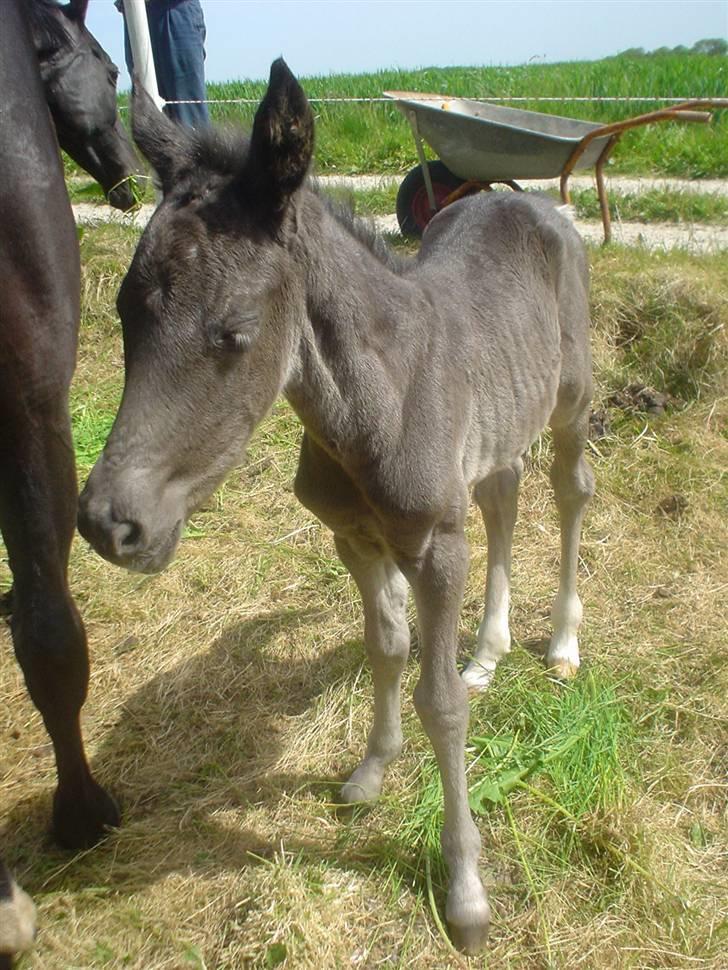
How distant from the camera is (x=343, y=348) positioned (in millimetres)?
1943

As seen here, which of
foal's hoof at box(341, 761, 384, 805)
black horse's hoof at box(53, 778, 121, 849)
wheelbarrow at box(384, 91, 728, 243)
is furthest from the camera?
wheelbarrow at box(384, 91, 728, 243)

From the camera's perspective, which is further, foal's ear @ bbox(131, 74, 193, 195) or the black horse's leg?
the black horse's leg

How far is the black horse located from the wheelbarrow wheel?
14.5 feet

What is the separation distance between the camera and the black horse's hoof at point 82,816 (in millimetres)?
2498

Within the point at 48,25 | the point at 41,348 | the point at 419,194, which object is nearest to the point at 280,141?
the point at 41,348

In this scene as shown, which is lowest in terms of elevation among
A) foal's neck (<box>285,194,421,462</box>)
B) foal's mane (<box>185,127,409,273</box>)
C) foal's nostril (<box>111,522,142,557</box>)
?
foal's nostril (<box>111,522,142,557</box>)

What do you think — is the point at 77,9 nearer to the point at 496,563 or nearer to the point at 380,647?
the point at 380,647

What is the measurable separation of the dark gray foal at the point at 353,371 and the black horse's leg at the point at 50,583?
0.43 meters

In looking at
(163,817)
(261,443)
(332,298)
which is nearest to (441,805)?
(163,817)

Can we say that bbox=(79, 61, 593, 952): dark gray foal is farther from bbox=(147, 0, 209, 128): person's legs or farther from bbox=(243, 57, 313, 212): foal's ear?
bbox=(147, 0, 209, 128): person's legs

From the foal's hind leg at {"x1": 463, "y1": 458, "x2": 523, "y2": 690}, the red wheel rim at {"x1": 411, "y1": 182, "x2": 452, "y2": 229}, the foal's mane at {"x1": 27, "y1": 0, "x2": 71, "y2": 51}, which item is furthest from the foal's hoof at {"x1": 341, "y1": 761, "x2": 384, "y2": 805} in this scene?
the red wheel rim at {"x1": 411, "y1": 182, "x2": 452, "y2": 229}

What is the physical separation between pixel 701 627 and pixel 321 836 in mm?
1802

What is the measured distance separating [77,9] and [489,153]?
13.3 feet

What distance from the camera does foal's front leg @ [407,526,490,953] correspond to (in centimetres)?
215
